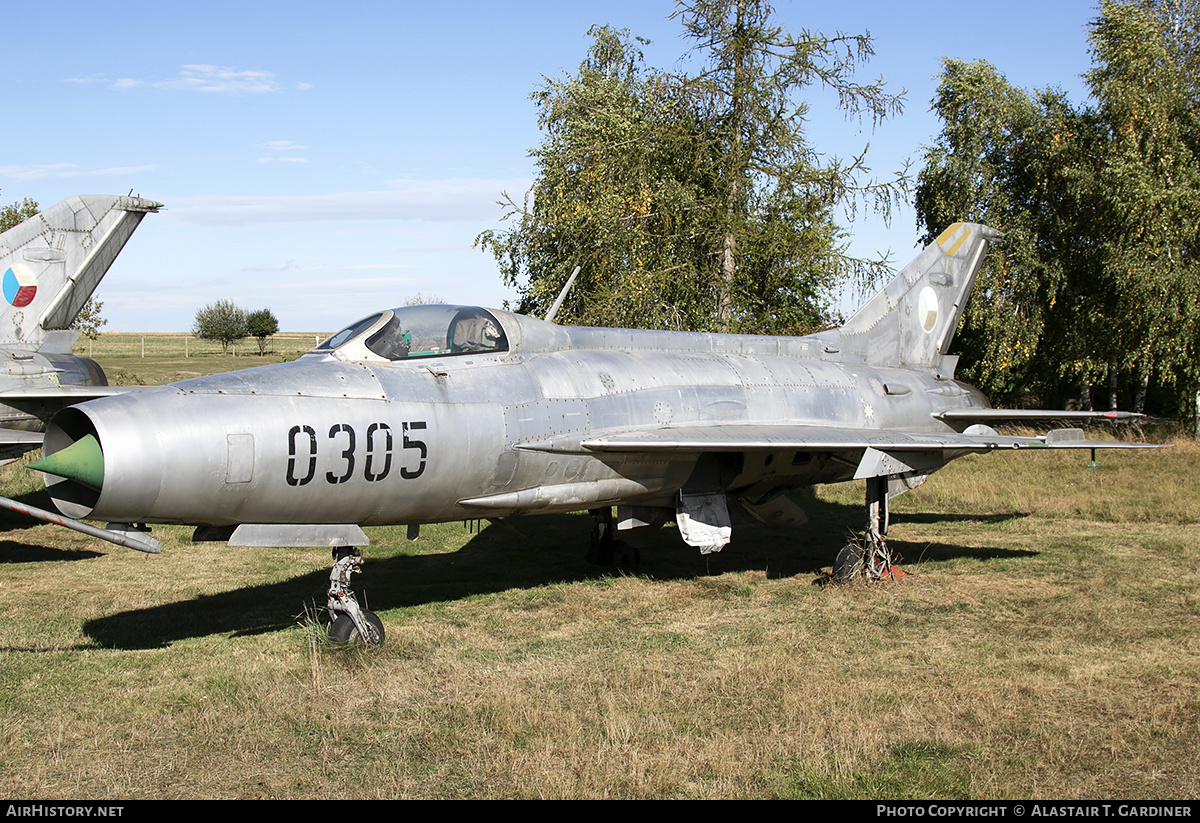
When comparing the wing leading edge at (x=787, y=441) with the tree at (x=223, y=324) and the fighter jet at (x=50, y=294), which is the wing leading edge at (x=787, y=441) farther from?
the tree at (x=223, y=324)

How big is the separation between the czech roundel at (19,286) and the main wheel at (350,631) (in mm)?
9480

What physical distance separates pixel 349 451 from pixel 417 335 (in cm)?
144

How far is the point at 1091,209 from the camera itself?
25.0 m

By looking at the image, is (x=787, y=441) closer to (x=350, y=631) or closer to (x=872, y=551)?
(x=872, y=551)

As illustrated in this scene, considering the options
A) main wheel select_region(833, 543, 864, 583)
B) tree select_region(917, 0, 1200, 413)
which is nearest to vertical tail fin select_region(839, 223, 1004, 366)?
main wheel select_region(833, 543, 864, 583)

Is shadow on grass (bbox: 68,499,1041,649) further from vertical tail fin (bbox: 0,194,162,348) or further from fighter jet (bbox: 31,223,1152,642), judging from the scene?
vertical tail fin (bbox: 0,194,162,348)

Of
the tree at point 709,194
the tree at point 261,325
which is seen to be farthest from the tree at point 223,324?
the tree at point 709,194

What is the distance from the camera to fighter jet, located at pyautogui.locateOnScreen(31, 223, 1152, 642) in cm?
691

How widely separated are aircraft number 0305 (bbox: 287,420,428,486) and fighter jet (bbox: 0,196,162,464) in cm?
742

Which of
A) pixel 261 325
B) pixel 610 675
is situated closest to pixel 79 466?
pixel 610 675

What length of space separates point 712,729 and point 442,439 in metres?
3.41

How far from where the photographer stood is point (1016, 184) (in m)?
27.2
